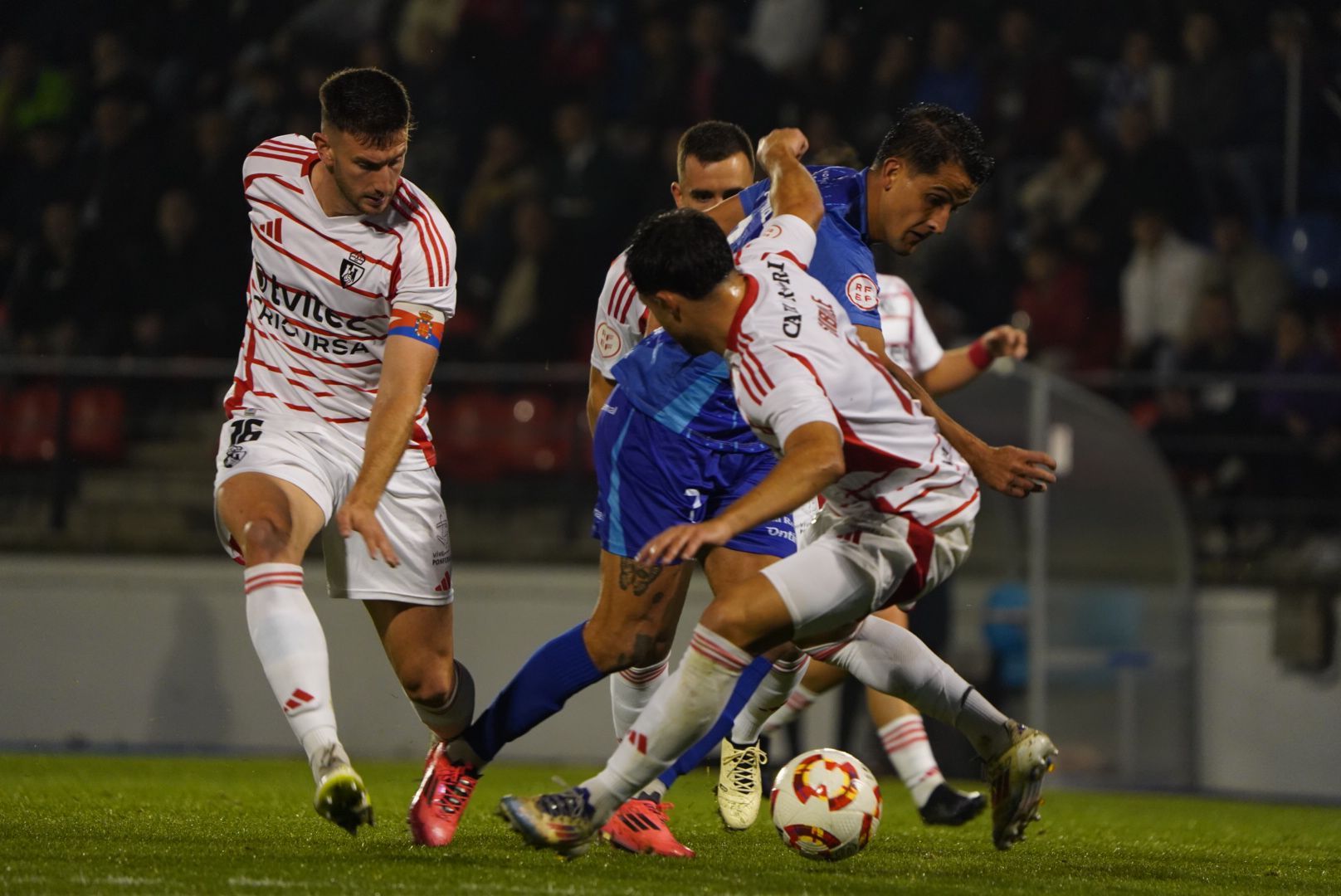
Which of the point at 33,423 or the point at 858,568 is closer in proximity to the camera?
the point at 858,568

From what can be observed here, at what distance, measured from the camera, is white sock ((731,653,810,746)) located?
547 cm

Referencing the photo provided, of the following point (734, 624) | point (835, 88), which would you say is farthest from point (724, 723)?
point (835, 88)

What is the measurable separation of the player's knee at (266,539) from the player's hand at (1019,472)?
1816 millimetres

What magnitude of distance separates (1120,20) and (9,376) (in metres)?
8.08

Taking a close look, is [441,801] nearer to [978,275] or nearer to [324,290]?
[324,290]

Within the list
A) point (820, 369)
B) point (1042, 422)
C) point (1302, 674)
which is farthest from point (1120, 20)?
point (820, 369)

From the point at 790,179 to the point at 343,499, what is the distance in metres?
1.55

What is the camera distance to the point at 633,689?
5.30 meters

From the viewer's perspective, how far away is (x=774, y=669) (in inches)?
216

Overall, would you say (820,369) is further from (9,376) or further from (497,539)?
(9,376)

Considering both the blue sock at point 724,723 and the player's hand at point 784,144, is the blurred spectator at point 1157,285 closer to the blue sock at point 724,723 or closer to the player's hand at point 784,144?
the blue sock at point 724,723

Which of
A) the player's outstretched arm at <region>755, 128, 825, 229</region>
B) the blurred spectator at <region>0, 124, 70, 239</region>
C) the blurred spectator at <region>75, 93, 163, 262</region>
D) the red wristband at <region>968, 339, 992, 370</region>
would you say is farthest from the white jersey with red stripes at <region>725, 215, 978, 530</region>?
the blurred spectator at <region>0, 124, 70, 239</region>

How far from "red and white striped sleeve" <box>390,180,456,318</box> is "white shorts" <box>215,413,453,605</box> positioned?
48cm

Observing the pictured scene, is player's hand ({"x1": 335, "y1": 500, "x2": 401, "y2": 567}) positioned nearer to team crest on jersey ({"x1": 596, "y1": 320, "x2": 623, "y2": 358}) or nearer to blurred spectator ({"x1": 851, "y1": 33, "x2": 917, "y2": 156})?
team crest on jersey ({"x1": 596, "y1": 320, "x2": 623, "y2": 358})
